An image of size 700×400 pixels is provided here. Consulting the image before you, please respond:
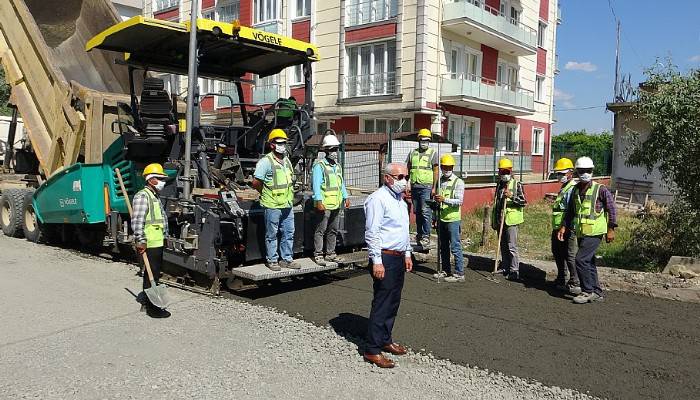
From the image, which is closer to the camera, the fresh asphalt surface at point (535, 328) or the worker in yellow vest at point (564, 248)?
the fresh asphalt surface at point (535, 328)

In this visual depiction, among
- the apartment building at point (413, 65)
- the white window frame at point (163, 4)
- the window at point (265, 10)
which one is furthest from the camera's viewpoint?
the white window frame at point (163, 4)

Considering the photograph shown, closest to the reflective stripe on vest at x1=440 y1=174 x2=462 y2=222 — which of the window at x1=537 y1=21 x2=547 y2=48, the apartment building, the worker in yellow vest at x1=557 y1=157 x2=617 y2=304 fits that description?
the worker in yellow vest at x1=557 y1=157 x2=617 y2=304

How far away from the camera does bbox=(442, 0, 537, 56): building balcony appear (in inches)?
846

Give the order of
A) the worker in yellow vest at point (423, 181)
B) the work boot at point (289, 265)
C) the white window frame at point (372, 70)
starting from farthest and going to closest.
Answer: the white window frame at point (372, 70), the worker in yellow vest at point (423, 181), the work boot at point (289, 265)

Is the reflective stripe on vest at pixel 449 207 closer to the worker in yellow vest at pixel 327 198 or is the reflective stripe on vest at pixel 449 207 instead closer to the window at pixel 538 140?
the worker in yellow vest at pixel 327 198

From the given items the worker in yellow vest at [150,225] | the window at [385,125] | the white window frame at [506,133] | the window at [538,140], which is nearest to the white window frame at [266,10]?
the window at [385,125]

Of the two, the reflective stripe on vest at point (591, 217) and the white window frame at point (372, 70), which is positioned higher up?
the white window frame at point (372, 70)

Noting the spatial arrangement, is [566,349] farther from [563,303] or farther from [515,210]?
[515,210]

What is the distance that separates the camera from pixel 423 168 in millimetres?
8992

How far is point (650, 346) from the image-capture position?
17.8 ft

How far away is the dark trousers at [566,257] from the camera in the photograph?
741cm

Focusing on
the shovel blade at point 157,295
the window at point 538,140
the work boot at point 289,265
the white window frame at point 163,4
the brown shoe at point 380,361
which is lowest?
the brown shoe at point 380,361

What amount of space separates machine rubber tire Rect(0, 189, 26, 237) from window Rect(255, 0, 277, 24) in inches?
654

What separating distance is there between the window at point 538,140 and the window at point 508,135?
180cm
